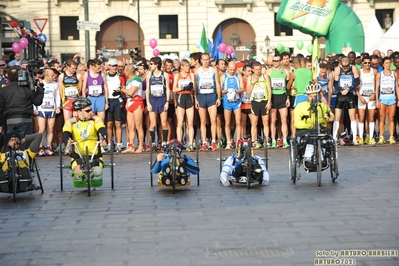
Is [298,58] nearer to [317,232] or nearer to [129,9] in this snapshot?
[317,232]

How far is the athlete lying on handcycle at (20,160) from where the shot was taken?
12.4m

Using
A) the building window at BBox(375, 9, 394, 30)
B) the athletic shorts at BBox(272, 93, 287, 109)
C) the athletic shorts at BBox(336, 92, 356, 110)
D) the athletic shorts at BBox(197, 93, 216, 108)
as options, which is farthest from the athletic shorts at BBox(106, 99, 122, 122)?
the building window at BBox(375, 9, 394, 30)

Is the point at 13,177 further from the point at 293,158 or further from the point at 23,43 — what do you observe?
the point at 23,43

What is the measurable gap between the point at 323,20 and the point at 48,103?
45.5ft

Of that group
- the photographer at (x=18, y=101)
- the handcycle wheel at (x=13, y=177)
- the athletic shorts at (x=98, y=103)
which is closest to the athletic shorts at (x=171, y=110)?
the athletic shorts at (x=98, y=103)

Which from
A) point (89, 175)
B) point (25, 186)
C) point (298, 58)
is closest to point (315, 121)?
point (89, 175)

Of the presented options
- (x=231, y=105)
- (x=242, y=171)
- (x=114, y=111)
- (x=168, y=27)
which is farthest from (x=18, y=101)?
(x=168, y=27)

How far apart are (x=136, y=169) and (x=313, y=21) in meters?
15.8

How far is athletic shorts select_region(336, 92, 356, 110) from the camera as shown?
65.0ft

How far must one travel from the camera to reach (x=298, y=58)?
64.8ft

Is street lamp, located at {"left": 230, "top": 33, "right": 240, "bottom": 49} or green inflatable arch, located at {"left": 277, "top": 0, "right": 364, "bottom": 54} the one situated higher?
street lamp, located at {"left": 230, "top": 33, "right": 240, "bottom": 49}

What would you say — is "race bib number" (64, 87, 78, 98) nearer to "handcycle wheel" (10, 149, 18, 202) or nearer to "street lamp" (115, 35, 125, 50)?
"handcycle wheel" (10, 149, 18, 202)

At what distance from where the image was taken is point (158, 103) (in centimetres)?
1933

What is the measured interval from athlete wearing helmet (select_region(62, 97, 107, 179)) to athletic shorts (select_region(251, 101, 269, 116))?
6.59 m
